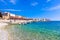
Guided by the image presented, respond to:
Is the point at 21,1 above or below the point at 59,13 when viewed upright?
above

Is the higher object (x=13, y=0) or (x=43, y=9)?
(x=13, y=0)

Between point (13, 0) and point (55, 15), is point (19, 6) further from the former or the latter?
point (55, 15)

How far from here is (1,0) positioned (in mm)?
3754

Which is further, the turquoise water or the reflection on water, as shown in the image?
the turquoise water

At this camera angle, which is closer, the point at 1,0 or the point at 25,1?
the point at 25,1

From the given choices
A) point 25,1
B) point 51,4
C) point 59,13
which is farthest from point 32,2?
point 59,13

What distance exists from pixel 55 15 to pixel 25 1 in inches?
30.3

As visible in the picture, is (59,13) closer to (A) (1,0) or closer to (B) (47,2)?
(B) (47,2)

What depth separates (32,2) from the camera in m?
3.56

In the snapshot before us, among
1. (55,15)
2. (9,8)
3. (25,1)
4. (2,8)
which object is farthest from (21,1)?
Answer: (55,15)

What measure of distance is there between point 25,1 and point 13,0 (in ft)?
1.07

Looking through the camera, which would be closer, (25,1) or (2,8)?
(25,1)

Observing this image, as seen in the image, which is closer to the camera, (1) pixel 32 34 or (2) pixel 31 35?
(2) pixel 31 35

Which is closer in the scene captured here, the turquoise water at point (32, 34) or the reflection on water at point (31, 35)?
the reflection on water at point (31, 35)
